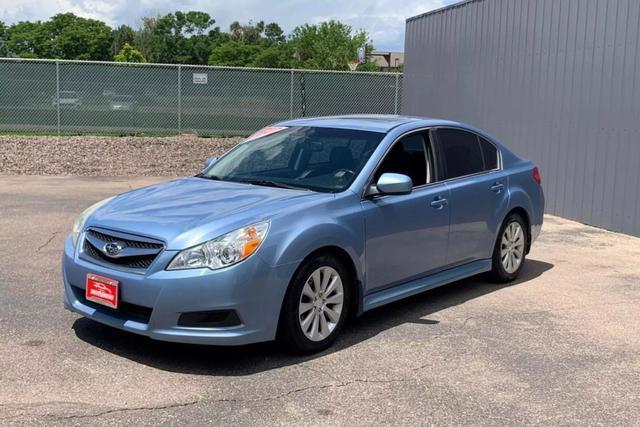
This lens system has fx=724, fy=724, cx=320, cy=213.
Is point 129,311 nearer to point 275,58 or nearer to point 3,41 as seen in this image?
point 275,58

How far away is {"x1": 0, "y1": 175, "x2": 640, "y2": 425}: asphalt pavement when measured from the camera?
389 centimetres

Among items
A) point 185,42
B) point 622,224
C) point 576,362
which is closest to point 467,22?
point 622,224

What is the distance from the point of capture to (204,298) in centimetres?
421

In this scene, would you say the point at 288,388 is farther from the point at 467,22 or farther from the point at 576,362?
the point at 467,22

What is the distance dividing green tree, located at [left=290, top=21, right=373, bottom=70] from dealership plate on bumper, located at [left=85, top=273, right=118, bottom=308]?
51773mm

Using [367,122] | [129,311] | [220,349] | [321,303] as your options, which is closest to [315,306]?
[321,303]

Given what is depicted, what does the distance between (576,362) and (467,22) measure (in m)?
9.80

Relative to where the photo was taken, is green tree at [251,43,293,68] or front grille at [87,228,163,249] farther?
green tree at [251,43,293,68]

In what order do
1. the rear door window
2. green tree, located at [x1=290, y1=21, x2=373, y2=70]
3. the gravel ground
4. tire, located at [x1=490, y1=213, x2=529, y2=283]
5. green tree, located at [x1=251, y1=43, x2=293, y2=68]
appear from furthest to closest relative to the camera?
green tree, located at [x1=251, y1=43, x2=293, y2=68] → green tree, located at [x1=290, y1=21, x2=373, y2=70] → the gravel ground → tire, located at [x1=490, y1=213, x2=529, y2=283] → the rear door window

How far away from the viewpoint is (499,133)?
12.6 m

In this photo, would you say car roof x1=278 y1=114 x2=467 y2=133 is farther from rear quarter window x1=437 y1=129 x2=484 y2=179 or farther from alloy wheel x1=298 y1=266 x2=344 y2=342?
alloy wheel x1=298 y1=266 x2=344 y2=342

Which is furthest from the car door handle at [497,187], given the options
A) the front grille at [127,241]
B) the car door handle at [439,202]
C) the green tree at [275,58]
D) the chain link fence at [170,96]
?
the green tree at [275,58]

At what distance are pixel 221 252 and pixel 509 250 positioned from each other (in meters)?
3.44

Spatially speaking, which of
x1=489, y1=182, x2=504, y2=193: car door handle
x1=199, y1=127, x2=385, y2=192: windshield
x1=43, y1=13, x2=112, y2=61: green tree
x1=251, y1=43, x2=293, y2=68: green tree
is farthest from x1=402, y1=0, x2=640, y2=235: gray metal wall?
x1=43, y1=13, x2=112, y2=61: green tree
